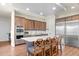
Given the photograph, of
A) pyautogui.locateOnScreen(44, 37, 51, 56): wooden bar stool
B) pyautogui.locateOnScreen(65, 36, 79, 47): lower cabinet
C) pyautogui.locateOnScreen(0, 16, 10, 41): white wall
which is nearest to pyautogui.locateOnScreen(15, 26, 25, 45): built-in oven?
pyautogui.locateOnScreen(0, 16, 10, 41): white wall

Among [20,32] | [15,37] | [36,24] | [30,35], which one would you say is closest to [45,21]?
[36,24]

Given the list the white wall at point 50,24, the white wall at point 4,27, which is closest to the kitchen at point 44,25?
the white wall at point 50,24

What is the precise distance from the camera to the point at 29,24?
1.73 metres

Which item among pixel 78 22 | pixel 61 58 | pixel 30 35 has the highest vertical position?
pixel 78 22

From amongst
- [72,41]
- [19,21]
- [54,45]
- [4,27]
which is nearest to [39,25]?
[19,21]

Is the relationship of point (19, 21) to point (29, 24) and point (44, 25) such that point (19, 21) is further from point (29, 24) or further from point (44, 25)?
point (44, 25)

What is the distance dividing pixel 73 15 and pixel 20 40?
4.44ft

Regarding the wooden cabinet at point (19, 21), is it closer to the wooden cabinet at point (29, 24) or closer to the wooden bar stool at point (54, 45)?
the wooden cabinet at point (29, 24)

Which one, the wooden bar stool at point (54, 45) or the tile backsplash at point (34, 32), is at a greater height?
the tile backsplash at point (34, 32)

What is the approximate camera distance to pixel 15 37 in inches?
72.0

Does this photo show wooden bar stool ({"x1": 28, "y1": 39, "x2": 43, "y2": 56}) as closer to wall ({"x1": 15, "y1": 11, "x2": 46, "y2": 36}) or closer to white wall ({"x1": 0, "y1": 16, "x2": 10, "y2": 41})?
wall ({"x1": 15, "y1": 11, "x2": 46, "y2": 36})

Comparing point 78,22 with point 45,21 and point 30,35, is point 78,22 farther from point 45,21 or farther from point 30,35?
point 30,35

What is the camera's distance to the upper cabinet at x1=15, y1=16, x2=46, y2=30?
5.62 feet

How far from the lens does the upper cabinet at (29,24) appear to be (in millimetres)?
1713
